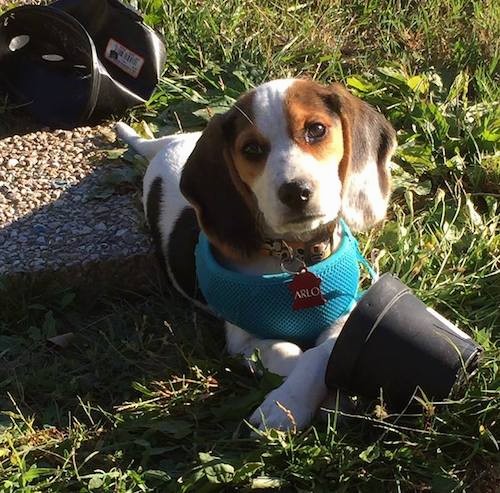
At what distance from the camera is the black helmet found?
191 inches

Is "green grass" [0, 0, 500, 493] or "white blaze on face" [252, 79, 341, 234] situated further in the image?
"white blaze on face" [252, 79, 341, 234]

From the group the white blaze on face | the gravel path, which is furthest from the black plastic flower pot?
the gravel path

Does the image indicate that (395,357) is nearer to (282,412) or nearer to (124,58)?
(282,412)

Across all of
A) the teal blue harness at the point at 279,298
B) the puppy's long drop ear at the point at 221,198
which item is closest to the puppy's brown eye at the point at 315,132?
the puppy's long drop ear at the point at 221,198

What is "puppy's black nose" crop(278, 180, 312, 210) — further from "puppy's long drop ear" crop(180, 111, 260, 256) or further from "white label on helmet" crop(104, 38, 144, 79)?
"white label on helmet" crop(104, 38, 144, 79)

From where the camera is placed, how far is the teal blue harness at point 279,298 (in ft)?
10.7

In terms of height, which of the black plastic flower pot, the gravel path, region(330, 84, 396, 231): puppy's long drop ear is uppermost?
region(330, 84, 396, 231): puppy's long drop ear

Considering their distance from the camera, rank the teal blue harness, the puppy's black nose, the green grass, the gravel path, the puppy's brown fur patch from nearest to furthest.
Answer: the green grass, the puppy's black nose, the puppy's brown fur patch, the teal blue harness, the gravel path

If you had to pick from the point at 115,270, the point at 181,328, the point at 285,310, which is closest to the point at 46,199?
the point at 115,270

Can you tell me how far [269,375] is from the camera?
3.15 meters

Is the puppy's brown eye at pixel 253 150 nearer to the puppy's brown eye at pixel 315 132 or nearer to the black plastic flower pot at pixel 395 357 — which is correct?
the puppy's brown eye at pixel 315 132

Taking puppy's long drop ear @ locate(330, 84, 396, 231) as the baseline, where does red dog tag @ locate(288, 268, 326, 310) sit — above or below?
below

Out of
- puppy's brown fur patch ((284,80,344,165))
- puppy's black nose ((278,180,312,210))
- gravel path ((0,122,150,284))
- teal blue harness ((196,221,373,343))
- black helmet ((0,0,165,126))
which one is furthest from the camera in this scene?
black helmet ((0,0,165,126))

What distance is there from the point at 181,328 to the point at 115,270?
48 cm
